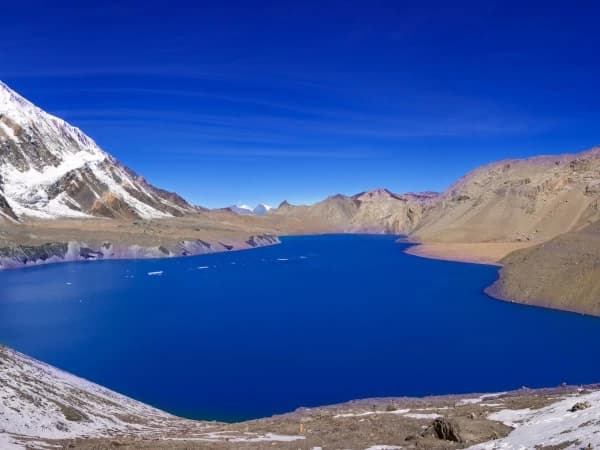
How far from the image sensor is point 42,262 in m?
135

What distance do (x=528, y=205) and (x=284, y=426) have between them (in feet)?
497

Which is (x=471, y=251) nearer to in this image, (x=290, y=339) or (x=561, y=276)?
(x=561, y=276)

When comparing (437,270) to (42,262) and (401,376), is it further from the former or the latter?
(42,262)

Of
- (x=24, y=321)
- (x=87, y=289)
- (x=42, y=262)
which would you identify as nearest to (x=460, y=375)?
(x=24, y=321)

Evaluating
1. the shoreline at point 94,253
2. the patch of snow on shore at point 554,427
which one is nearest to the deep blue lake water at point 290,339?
the patch of snow on shore at point 554,427

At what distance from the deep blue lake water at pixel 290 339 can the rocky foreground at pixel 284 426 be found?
873 cm

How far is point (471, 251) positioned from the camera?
431ft

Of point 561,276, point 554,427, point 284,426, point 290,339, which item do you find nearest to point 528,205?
point 561,276

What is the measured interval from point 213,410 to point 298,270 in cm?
8296

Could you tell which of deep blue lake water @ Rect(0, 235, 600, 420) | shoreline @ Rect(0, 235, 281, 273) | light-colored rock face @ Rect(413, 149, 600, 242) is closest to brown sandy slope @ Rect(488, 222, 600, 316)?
deep blue lake water @ Rect(0, 235, 600, 420)

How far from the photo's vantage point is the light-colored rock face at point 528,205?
13738 cm

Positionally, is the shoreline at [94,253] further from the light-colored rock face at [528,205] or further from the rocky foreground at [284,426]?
the rocky foreground at [284,426]

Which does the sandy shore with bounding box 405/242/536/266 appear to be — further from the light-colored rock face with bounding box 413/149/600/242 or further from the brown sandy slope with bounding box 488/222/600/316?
the brown sandy slope with bounding box 488/222/600/316

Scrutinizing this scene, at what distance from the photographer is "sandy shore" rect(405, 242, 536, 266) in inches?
4715
